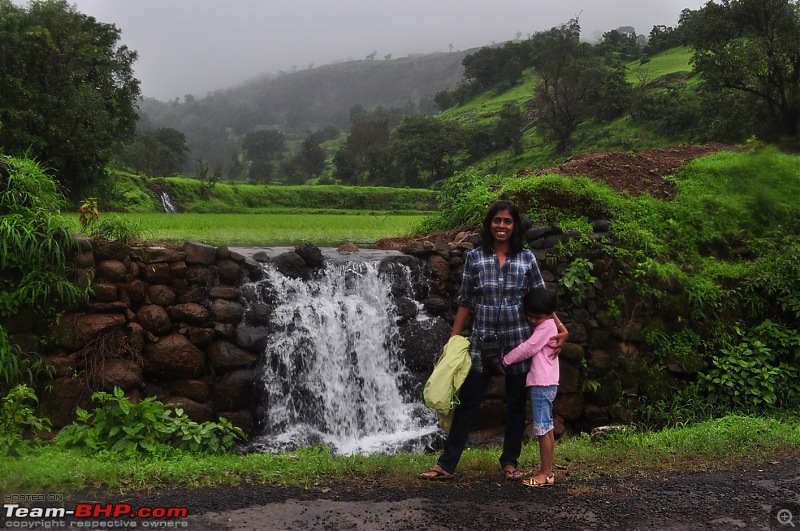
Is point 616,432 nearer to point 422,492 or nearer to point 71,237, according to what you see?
point 422,492

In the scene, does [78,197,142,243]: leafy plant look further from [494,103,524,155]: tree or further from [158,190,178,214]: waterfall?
[494,103,524,155]: tree

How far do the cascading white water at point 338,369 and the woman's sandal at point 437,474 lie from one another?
2371mm

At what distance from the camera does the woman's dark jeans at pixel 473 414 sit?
3920 millimetres

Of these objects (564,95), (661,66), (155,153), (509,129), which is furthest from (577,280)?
(155,153)

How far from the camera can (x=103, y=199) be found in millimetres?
21453

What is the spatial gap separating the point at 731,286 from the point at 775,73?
56.8 ft

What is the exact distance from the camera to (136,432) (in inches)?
180

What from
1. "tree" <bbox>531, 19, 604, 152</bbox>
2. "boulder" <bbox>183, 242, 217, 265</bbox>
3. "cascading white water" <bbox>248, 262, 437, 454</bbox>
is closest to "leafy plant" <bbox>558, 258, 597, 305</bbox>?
"cascading white water" <bbox>248, 262, 437, 454</bbox>

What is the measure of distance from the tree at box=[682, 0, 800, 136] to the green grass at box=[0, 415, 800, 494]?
1835 cm

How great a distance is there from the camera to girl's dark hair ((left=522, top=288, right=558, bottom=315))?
3.79m

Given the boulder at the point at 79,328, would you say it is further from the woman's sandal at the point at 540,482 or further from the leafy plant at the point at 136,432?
the woman's sandal at the point at 540,482

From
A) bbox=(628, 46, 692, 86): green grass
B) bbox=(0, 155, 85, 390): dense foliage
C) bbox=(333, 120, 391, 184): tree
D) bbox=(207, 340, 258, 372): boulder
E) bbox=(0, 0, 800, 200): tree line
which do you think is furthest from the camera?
bbox=(333, 120, 391, 184): tree

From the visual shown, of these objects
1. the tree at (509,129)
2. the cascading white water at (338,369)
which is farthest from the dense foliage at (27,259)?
the tree at (509,129)

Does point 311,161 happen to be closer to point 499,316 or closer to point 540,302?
point 499,316
